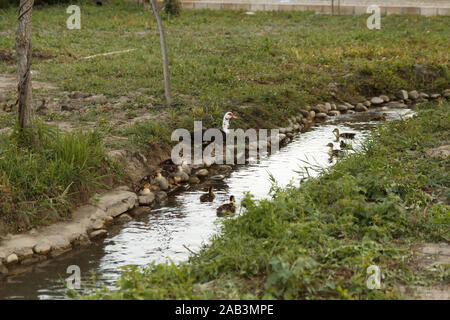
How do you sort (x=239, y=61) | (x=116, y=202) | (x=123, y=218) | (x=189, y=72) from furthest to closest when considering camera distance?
1. (x=239, y=61)
2. (x=189, y=72)
3. (x=116, y=202)
4. (x=123, y=218)

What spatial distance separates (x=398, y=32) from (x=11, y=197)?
1541 cm

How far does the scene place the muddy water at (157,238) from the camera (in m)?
6.90

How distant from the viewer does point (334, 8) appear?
2545 cm

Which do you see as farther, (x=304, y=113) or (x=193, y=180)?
(x=304, y=113)

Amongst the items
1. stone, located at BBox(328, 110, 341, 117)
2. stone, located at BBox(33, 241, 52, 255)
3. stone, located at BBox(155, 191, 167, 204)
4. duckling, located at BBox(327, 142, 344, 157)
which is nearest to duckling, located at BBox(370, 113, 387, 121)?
stone, located at BBox(328, 110, 341, 117)

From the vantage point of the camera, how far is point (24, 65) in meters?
8.62

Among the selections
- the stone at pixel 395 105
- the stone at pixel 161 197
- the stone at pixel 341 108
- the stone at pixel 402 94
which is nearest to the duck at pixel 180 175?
the stone at pixel 161 197

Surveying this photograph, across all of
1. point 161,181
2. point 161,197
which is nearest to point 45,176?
point 161,197

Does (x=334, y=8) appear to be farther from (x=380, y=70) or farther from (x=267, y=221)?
(x=267, y=221)

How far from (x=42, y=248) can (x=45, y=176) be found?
99 cm

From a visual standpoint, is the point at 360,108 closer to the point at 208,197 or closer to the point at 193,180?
the point at 193,180

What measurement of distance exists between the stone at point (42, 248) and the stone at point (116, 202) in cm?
117

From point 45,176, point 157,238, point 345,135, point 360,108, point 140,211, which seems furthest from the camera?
point 360,108
